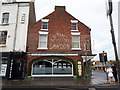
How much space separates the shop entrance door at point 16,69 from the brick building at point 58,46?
46.4 inches

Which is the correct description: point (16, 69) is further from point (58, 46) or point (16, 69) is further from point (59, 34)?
point (59, 34)

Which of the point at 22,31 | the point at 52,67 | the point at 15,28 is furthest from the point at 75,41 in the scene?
the point at 15,28

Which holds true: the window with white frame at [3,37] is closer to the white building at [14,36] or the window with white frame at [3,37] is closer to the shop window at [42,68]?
the white building at [14,36]

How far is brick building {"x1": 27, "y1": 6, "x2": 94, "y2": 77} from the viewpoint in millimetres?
14180

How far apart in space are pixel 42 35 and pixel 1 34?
5.73 m

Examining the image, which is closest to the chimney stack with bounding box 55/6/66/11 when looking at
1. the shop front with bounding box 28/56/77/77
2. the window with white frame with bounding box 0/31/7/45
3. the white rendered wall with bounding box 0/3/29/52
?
the white rendered wall with bounding box 0/3/29/52

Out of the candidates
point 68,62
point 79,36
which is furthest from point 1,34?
point 79,36

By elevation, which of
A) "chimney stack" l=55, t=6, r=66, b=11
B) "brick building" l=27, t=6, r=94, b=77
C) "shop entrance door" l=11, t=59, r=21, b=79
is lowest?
"shop entrance door" l=11, t=59, r=21, b=79

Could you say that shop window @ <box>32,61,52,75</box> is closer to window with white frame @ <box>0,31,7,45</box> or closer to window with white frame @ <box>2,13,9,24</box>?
window with white frame @ <box>0,31,7,45</box>

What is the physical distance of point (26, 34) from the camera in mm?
14930

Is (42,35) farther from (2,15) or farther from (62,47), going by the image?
(2,15)

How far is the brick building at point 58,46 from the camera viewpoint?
558 inches

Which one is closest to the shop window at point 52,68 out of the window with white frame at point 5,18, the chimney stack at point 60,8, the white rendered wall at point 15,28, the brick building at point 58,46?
the brick building at point 58,46

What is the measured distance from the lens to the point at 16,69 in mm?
13453
